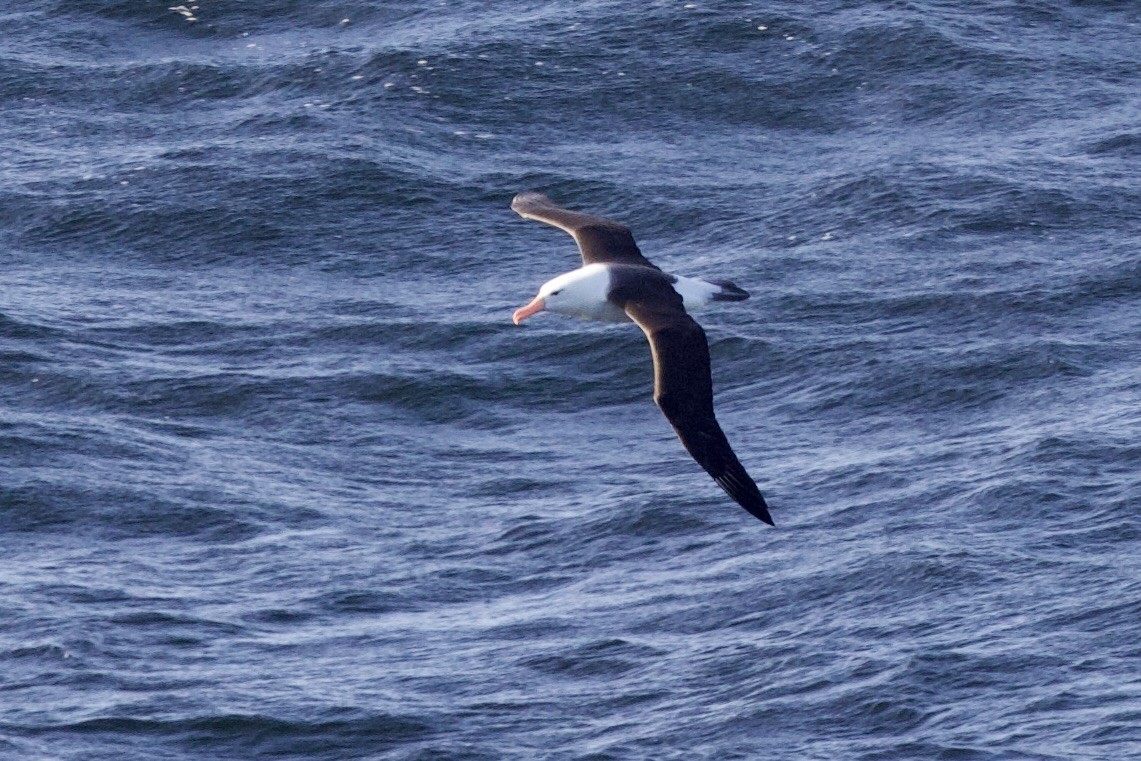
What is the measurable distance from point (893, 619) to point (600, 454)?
22.6 ft

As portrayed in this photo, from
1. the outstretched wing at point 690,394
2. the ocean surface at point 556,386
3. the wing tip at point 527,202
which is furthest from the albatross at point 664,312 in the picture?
the ocean surface at point 556,386

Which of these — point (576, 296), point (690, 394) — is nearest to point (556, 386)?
point (576, 296)

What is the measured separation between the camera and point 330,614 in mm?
34938

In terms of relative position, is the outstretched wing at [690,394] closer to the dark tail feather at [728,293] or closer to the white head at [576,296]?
the white head at [576,296]

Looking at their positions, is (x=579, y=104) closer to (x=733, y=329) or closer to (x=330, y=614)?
(x=733, y=329)

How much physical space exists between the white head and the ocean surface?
337 inches

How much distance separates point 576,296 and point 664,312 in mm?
993

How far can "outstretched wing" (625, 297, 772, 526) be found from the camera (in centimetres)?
2081

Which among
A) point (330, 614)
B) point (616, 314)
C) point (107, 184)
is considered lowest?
point (330, 614)

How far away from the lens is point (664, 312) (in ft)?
75.6

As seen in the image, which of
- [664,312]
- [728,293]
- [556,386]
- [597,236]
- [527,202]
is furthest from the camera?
[556,386]

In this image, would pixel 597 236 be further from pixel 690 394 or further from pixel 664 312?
pixel 690 394

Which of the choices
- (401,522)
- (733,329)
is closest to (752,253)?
(733,329)

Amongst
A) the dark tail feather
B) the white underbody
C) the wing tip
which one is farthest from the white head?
the wing tip
